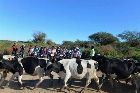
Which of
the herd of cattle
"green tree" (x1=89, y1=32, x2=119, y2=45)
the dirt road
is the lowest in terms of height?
the dirt road

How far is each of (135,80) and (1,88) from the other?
6.18 m

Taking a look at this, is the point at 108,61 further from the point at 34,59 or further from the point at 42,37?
the point at 42,37

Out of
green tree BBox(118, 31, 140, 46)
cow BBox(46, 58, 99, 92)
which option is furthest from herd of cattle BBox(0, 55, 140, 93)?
green tree BBox(118, 31, 140, 46)

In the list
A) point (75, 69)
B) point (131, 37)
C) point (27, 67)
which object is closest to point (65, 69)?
point (75, 69)

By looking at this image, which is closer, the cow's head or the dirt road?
the dirt road

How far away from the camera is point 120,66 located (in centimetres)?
1436

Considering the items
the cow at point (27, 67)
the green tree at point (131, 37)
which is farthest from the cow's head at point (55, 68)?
the green tree at point (131, 37)

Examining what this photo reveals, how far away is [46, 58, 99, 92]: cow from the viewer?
13.5m

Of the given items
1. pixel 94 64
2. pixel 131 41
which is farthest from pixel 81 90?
pixel 131 41

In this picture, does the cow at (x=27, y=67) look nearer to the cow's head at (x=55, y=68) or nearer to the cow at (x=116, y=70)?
the cow's head at (x=55, y=68)

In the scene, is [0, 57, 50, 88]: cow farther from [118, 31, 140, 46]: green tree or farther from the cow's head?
[118, 31, 140, 46]: green tree

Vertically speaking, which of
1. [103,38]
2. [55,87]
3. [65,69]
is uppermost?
[103,38]

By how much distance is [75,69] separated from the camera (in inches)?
536

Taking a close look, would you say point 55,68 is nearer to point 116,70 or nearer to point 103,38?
point 116,70
